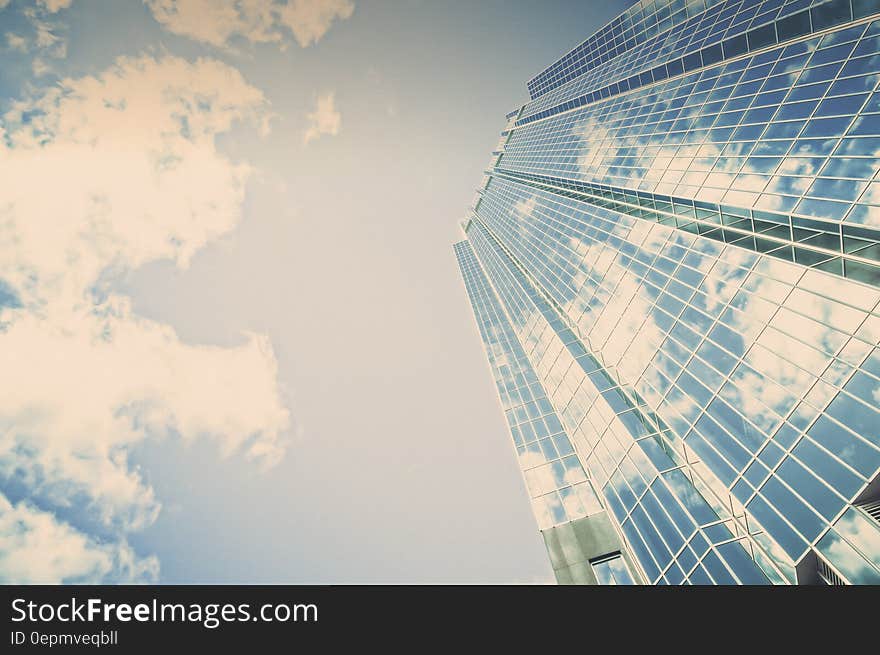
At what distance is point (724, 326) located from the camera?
22.5 m

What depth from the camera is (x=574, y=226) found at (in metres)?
47.0

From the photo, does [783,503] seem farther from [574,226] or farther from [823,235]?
[574,226]

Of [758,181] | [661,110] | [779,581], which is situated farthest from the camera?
[661,110]

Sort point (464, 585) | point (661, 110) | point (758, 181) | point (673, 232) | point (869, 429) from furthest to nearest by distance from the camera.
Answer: point (661, 110) < point (673, 232) < point (758, 181) < point (869, 429) < point (464, 585)

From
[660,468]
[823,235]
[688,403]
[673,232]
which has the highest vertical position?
[673,232]

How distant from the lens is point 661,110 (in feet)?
131

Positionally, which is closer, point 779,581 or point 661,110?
point 779,581

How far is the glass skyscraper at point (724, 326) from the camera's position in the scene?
16.6m

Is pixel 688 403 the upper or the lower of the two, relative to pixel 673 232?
lower

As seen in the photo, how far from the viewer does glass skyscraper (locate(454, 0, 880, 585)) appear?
54.4ft
